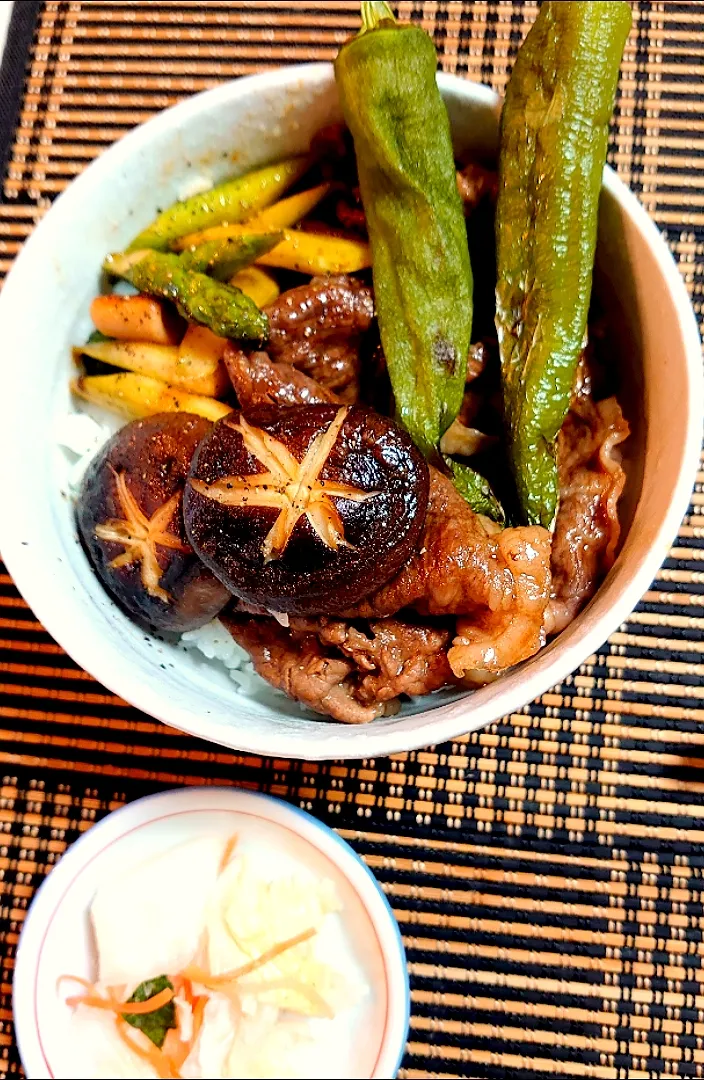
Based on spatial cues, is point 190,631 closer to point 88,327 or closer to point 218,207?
point 88,327

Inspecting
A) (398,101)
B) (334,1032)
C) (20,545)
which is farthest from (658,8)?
(334,1032)

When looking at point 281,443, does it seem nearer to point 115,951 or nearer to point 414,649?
point 414,649

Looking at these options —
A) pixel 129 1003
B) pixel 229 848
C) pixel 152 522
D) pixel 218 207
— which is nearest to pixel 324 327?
pixel 218 207

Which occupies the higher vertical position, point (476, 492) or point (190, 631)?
point (476, 492)

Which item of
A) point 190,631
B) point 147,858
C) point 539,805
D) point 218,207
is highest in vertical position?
point 218,207

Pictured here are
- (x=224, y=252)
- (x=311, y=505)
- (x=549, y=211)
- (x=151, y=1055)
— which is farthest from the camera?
(x=151, y=1055)

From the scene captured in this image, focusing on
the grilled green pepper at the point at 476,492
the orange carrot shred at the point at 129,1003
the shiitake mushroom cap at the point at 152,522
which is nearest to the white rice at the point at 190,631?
the shiitake mushroom cap at the point at 152,522
